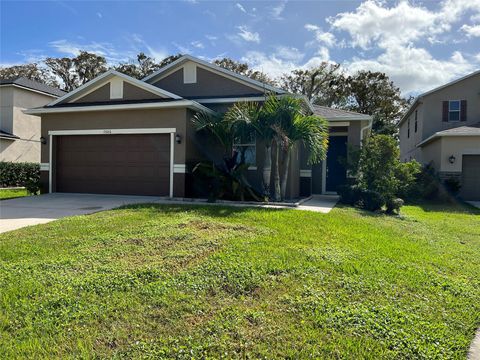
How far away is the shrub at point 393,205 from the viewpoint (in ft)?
35.1

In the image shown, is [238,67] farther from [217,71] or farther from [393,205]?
[393,205]

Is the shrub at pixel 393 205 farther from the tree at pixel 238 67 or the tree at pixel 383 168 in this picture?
the tree at pixel 238 67

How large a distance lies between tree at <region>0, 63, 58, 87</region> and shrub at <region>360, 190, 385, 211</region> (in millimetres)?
35949

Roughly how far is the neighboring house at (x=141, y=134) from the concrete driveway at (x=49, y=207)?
81 cm

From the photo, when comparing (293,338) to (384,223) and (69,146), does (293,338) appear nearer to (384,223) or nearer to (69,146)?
(384,223)

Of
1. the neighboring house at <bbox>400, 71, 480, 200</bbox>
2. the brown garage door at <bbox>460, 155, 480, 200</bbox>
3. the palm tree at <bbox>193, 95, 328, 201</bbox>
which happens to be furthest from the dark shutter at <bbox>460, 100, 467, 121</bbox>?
the palm tree at <bbox>193, 95, 328, 201</bbox>

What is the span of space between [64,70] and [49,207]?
30.6m

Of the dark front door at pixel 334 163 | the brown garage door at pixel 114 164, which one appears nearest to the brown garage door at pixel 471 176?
the dark front door at pixel 334 163

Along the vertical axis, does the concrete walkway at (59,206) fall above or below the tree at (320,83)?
below

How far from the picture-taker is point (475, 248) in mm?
6609

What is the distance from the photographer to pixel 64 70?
35094mm

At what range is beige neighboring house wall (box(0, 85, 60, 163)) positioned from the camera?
2073 cm

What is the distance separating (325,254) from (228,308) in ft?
7.52

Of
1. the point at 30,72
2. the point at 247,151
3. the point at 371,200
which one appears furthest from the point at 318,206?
the point at 30,72
